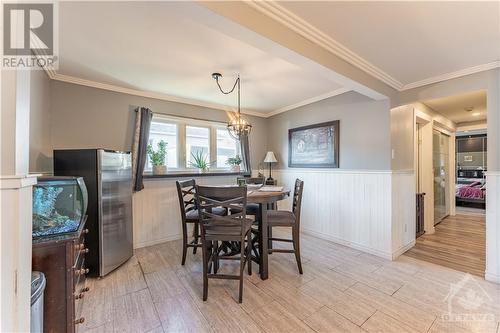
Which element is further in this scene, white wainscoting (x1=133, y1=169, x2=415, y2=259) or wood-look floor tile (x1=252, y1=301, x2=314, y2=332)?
white wainscoting (x1=133, y1=169, x2=415, y2=259)

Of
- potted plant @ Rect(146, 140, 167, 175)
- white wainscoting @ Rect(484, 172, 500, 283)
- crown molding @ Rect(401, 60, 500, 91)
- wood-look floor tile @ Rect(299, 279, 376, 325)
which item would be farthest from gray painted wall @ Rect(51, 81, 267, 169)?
white wainscoting @ Rect(484, 172, 500, 283)

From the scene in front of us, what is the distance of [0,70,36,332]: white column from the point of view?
0.83m

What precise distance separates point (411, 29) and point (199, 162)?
3.20 m

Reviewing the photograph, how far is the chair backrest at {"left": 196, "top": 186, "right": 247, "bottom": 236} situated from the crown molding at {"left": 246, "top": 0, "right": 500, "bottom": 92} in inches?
54.3

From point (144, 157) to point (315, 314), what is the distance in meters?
2.84

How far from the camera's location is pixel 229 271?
2.46 metres

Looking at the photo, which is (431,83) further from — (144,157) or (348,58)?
(144,157)

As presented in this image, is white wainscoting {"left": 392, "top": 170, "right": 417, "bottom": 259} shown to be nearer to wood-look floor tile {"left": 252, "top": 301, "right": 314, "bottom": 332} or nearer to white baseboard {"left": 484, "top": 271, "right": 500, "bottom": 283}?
white baseboard {"left": 484, "top": 271, "right": 500, "bottom": 283}

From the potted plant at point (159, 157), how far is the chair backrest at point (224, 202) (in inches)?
64.1

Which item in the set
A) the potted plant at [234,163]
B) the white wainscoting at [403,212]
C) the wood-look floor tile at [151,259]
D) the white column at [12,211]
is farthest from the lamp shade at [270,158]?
the white column at [12,211]

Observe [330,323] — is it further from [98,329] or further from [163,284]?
[98,329]

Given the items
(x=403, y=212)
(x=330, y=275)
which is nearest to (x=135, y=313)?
(x=330, y=275)

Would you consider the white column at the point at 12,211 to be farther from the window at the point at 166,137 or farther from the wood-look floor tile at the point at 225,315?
the window at the point at 166,137

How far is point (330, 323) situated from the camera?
1.63m
